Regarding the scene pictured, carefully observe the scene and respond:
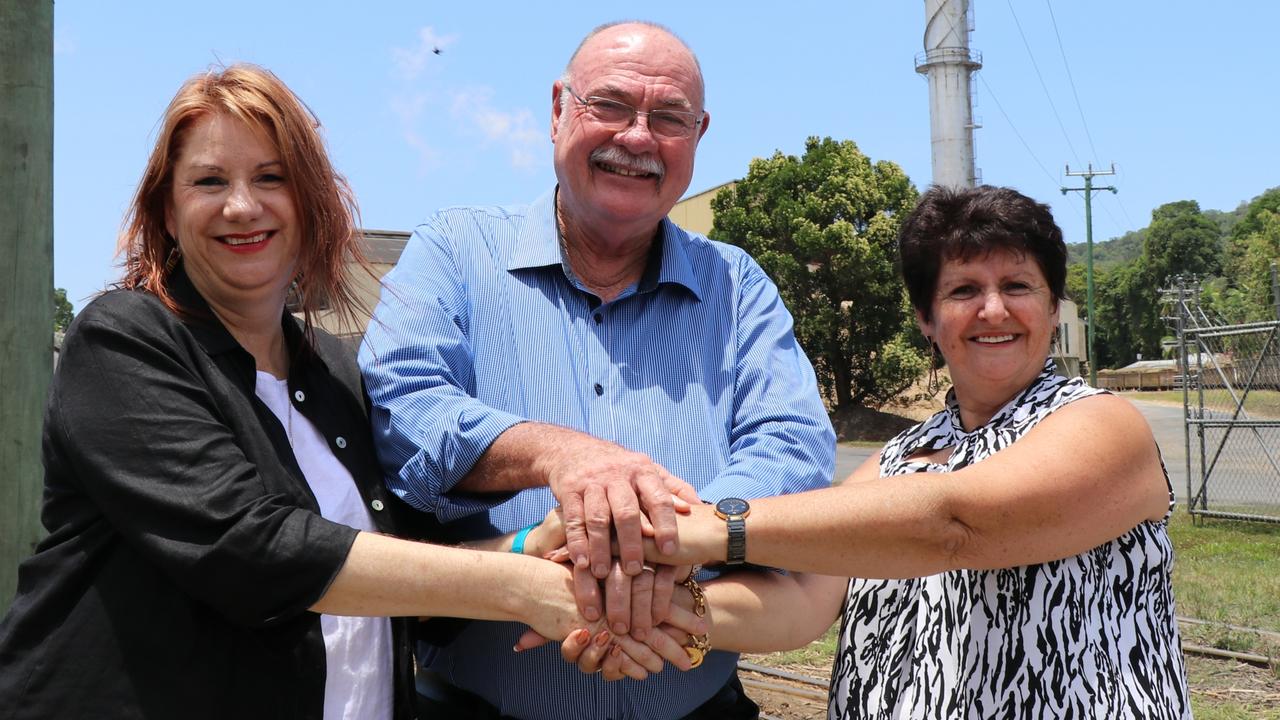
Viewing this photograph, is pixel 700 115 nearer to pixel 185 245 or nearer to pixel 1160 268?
pixel 185 245

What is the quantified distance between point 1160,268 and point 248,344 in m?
80.0

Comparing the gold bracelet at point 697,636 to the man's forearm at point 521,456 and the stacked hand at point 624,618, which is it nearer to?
the stacked hand at point 624,618

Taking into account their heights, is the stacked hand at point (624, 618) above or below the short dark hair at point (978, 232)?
below

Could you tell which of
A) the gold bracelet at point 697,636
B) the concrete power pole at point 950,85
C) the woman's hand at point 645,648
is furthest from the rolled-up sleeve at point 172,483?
the concrete power pole at point 950,85

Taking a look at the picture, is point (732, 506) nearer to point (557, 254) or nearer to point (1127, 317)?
point (557, 254)

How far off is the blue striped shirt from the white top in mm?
144

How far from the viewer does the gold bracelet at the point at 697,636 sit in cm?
250

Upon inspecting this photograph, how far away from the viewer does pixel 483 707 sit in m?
2.73

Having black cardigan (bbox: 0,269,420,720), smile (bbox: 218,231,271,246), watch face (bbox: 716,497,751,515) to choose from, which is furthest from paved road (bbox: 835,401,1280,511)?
black cardigan (bbox: 0,269,420,720)

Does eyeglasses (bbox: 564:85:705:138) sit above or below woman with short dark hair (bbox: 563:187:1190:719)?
above

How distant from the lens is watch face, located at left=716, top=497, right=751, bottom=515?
2.44 m

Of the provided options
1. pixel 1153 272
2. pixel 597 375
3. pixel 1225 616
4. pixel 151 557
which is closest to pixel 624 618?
pixel 597 375

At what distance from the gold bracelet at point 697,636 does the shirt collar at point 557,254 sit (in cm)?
82

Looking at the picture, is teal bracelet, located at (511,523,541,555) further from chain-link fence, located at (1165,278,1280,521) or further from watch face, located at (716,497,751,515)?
chain-link fence, located at (1165,278,1280,521)
